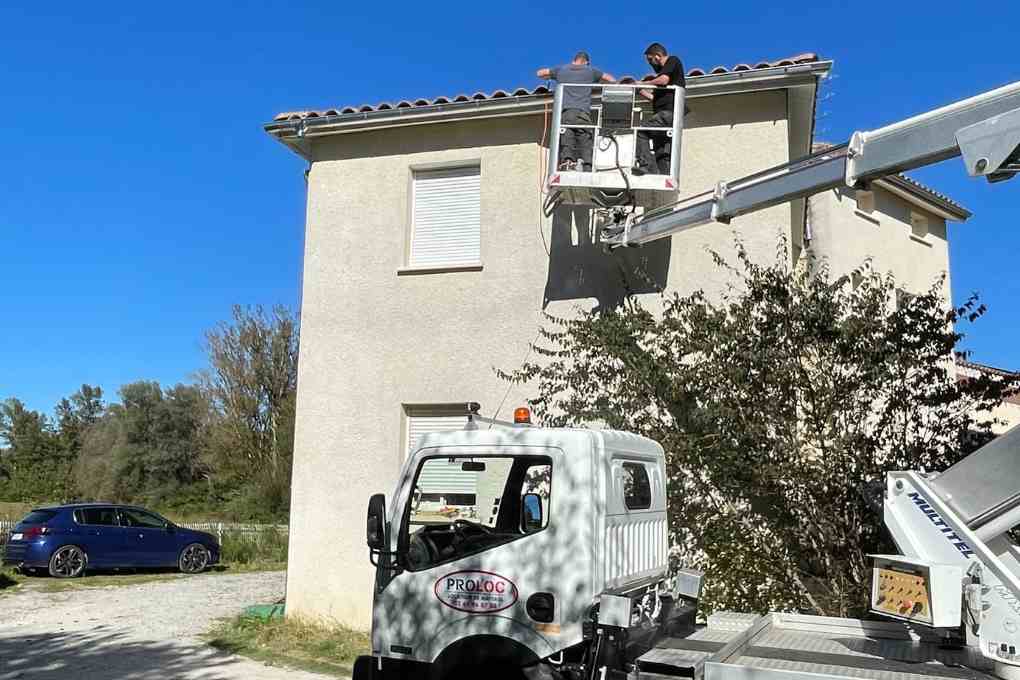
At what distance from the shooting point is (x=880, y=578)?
14.3 feet

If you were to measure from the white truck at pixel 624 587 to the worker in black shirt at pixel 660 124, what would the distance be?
4.20 m

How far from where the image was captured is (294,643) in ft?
33.5

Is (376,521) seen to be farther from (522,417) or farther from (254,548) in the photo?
(254,548)

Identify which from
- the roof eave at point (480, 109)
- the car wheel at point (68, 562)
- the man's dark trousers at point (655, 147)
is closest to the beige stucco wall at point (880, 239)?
the roof eave at point (480, 109)

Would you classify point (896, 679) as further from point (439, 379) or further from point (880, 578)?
point (439, 379)

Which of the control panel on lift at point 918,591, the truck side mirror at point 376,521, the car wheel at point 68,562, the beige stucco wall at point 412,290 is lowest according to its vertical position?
the car wheel at point 68,562

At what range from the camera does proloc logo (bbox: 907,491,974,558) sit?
161 inches

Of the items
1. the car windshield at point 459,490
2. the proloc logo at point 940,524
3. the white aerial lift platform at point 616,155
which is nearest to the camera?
the proloc logo at point 940,524

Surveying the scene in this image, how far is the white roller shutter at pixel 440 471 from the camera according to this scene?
6.00 metres

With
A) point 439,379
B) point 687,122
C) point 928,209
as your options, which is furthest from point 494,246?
point 928,209

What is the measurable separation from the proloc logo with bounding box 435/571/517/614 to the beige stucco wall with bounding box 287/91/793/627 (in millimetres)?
5305

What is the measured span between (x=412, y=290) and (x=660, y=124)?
3.69m

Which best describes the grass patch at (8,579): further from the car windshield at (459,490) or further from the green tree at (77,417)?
the green tree at (77,417)

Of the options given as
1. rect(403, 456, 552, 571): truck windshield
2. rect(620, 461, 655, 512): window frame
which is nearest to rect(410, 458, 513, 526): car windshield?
rect(403, 456, 552, 571): truck windshield
